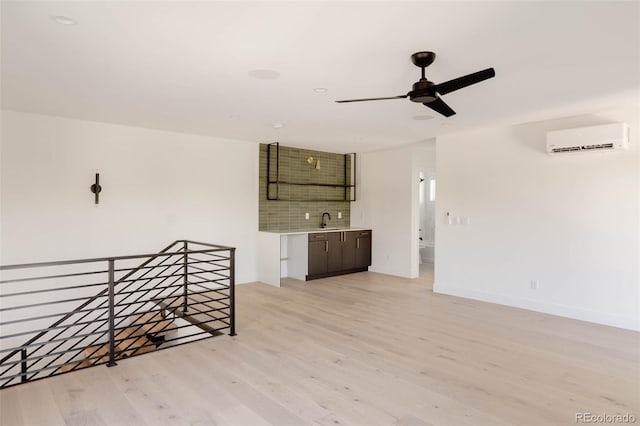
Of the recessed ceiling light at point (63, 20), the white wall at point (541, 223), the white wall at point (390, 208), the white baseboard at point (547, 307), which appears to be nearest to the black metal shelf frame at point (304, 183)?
the white wall at point (390, 208)

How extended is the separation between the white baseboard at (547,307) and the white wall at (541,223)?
0.04 feet

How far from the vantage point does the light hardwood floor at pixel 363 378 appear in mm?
2463

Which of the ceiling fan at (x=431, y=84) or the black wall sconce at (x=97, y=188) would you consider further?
the black wall sconce at (x=97, y=188)

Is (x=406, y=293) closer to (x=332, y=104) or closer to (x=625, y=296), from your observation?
(x=625, y=296)

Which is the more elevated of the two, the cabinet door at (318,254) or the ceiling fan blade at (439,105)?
the ceiling fan blade at (439,105)

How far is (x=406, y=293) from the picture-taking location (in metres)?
5.91

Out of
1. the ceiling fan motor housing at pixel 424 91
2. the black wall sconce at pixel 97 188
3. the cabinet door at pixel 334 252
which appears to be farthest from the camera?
the cabinet door at pixel 334 252

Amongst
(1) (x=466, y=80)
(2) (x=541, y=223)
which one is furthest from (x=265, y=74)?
(2) (x=541, y=223)

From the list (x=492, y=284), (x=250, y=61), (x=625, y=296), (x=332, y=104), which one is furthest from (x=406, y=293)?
(x=250, y=61)

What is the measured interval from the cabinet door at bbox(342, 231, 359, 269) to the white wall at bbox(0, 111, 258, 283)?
1790 mm

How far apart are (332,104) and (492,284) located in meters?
3.53

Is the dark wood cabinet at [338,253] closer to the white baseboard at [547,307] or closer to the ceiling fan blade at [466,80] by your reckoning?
the white baseboard at [547,307]

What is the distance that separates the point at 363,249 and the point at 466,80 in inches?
207

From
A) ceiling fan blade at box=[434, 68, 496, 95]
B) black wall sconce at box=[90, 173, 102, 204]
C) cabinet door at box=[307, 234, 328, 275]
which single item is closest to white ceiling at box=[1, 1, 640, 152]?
ceiling fan blade at box=[434, 68, 496, 95]
